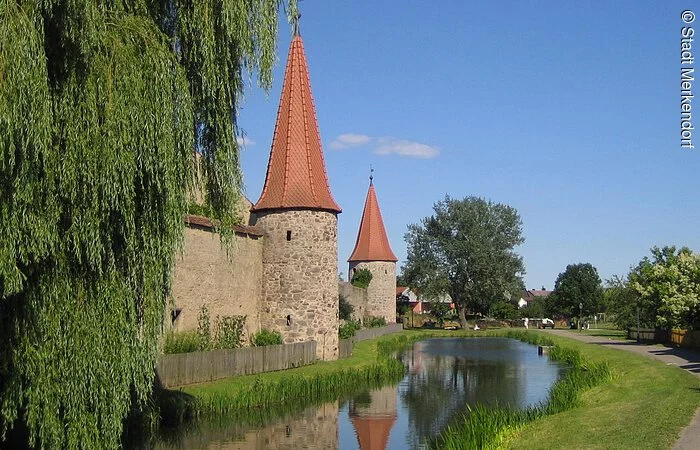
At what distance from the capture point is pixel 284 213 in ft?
87.0

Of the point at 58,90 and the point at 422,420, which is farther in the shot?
the point at 422,420

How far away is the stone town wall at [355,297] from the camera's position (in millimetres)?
45716

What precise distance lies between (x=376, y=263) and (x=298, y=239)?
31071 mm

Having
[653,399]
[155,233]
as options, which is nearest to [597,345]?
[653,399]

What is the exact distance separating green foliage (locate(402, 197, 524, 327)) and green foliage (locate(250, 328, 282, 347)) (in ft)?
136

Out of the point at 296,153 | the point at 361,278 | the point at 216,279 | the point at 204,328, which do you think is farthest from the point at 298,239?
the point at 361,278

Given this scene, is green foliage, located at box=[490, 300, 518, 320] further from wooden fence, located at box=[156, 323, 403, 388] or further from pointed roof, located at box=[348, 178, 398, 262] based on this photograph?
wooden fence, located at box=[156, 323, 403, 388]

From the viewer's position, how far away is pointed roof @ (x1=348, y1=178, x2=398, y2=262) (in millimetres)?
57500

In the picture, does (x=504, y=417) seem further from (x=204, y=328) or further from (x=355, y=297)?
(x=355, y=297)

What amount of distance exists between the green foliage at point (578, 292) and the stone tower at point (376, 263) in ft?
115

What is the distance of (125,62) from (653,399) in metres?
13.1

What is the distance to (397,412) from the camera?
66.2ft

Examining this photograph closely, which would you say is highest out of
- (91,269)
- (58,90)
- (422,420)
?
(58,90)

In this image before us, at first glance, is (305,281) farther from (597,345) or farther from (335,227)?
(597,345)
